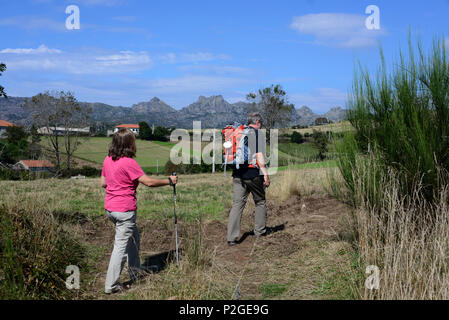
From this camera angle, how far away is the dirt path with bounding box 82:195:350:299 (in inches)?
191

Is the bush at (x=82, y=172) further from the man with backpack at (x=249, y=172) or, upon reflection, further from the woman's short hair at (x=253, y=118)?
the woman's short hair at (x=253, y=118)

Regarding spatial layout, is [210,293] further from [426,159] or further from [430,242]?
[426,159]

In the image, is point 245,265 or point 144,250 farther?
point 144,250

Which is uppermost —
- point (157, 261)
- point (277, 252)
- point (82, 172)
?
point (277, 252)

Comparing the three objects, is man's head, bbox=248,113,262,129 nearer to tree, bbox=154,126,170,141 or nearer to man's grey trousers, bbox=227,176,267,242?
man's grey trousers, bbox=227,176,267,242

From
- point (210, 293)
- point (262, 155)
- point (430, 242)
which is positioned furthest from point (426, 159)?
point (210, 293)

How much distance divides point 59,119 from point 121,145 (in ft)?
185

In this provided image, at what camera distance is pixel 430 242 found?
468 cm

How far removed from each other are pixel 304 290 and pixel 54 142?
2251 inches

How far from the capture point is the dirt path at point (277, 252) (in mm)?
4852

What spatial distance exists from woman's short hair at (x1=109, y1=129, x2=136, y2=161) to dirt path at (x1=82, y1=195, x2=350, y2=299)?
5.07 ft

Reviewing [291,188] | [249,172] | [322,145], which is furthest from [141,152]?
[249,172]

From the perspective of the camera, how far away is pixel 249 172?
6.70 m

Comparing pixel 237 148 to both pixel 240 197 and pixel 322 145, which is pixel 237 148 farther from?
pixel 322 145
